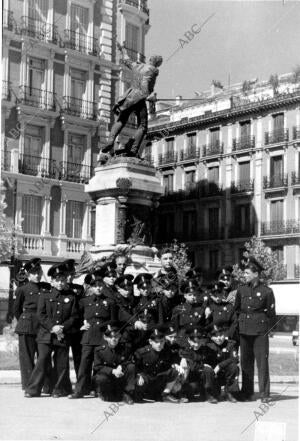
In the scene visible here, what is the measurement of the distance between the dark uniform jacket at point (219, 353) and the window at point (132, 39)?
16.1 m

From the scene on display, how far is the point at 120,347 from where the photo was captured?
39.2ft

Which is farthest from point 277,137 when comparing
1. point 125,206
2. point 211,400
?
point 211,400

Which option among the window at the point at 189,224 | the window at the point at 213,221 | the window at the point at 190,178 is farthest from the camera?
the window at the point at 189,224

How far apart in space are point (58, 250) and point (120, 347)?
562 inches

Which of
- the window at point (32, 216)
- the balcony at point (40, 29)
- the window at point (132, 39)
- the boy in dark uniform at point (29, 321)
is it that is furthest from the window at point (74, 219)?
the boy in dark uniform at point (29, 321)

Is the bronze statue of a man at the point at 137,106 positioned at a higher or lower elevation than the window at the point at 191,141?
lower

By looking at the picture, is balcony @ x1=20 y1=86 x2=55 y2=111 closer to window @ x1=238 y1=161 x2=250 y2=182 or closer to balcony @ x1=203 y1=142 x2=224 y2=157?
window @ x1=238 y1=161 x2=250 y2=182

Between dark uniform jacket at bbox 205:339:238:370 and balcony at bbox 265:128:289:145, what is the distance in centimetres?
2761

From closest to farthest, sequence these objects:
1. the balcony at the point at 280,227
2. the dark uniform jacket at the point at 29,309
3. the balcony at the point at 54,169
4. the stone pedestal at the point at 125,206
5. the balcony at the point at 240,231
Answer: the dark uniform jacket at the point at 29,309
the stone pedestal at the point at 125,206
the balcony at the point at 54,169
the balcony at the point at 280,227
the balcony at the point at 240,231

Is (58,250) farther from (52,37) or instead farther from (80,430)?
(80,430)

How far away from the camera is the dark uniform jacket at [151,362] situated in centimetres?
1205

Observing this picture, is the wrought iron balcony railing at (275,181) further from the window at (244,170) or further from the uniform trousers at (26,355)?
the uniform trousers at (26,355)

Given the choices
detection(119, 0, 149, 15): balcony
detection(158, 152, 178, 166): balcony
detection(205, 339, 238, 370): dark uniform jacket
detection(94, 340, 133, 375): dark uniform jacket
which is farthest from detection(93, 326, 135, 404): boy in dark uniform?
detection(158, 152, 178, 166): balcony

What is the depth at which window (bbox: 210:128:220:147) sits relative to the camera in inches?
1758
